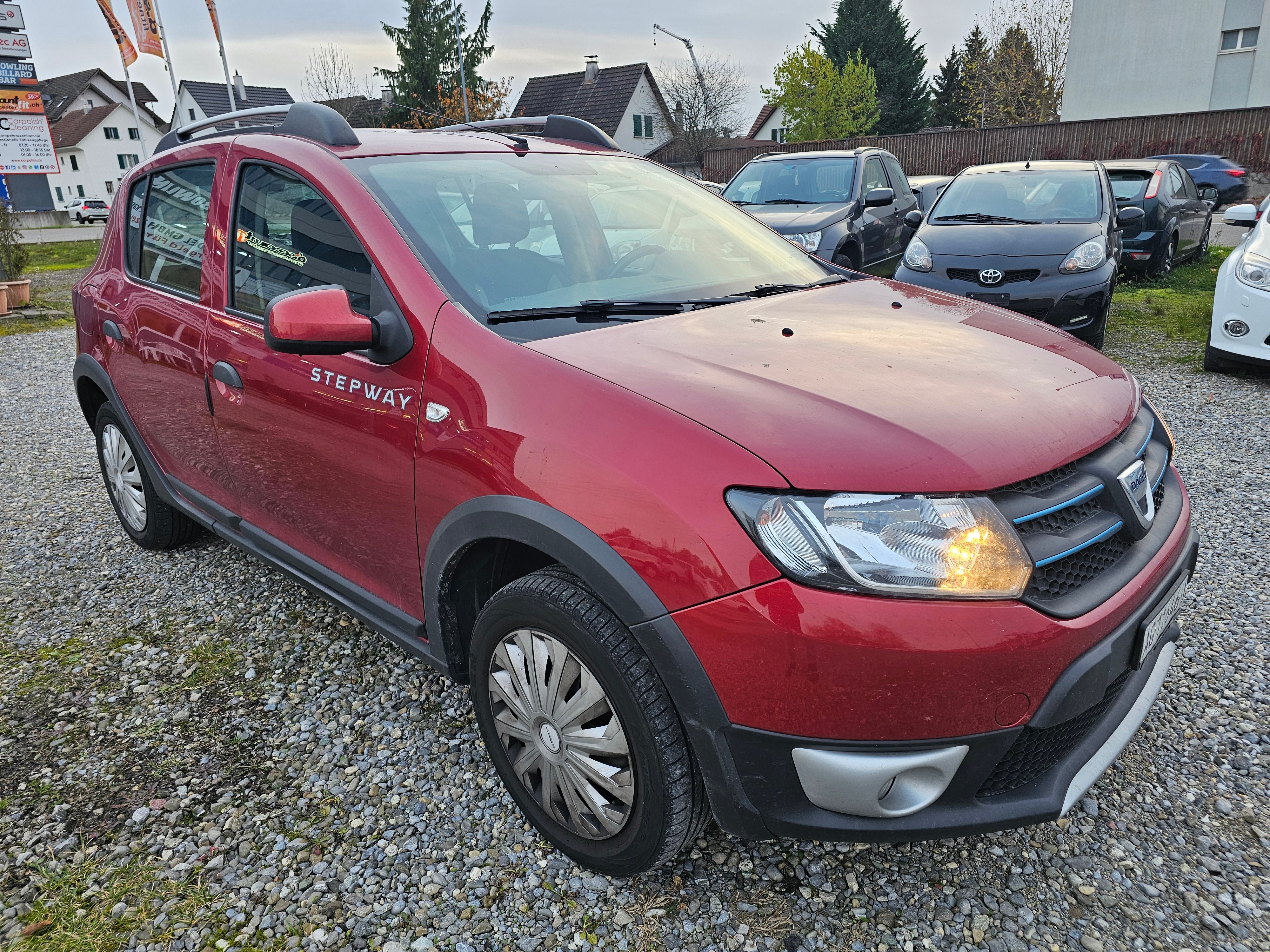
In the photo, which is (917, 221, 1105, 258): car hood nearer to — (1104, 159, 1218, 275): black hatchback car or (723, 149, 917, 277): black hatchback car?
(723, 149, 917, 277): black hatchback car

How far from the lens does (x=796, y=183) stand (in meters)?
9.67

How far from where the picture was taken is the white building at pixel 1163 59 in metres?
29.9

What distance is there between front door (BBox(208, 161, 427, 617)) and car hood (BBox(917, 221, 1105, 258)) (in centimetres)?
602

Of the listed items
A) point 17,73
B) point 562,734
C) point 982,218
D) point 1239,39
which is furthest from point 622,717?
point 1239,39

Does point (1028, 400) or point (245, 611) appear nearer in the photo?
point (1028, 400)

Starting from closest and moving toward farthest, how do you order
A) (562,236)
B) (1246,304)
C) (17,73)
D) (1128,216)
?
(562,236)
(1246,304)
(1128,216)
(17,73)

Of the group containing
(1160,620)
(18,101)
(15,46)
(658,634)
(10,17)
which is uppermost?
(10,17)

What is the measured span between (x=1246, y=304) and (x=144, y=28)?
28926 millimetres

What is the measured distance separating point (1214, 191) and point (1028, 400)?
13.3 m

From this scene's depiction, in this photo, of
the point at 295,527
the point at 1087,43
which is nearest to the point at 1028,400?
the point at 295,527

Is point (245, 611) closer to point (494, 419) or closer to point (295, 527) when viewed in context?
point (295, 527)

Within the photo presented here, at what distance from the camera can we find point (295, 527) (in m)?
2.80

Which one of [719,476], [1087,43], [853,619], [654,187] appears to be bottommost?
[853,619]

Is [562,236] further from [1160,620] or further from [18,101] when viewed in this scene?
[18,101]
